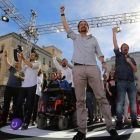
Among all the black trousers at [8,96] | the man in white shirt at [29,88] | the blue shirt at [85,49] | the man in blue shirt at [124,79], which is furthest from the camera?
the black trousers at [8,96]

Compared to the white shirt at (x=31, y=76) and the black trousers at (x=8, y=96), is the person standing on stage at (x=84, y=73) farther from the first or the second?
the black trousers at (x=8, y=96)

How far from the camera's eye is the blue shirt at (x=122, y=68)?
112 inches

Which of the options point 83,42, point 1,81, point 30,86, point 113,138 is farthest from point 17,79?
point 1,81

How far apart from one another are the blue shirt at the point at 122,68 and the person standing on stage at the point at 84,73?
0.98 meters

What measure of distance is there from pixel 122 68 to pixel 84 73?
1.32 m

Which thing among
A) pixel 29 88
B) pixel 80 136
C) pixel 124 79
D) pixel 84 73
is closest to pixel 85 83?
pixel 84 73

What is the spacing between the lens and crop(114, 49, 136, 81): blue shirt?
2.86m

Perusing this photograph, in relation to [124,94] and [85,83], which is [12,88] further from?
[124,94]

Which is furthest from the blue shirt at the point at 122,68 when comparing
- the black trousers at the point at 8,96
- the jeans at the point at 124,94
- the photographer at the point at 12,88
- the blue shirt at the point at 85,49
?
the black trousers at the point at 8,96

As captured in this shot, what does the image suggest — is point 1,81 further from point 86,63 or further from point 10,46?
point 86,63

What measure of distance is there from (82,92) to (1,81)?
2001 centimetres

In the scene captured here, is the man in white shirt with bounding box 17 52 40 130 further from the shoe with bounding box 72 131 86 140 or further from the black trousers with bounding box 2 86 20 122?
the shoe with bounding box 72 131 86 140

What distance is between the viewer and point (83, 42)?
2.14m

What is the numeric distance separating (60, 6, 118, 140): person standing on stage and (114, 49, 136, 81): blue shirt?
981mm
